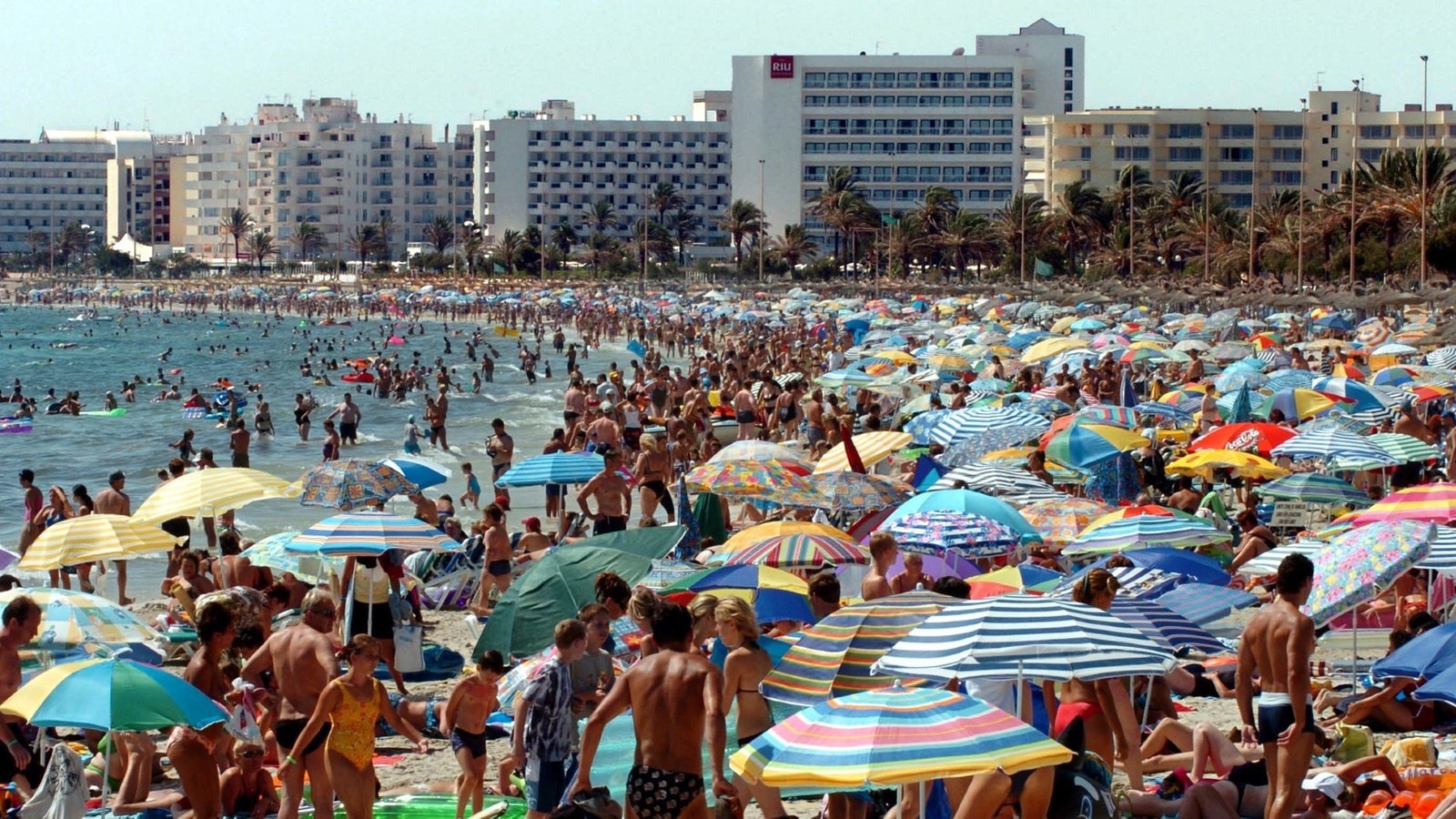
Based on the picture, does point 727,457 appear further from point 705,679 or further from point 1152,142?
point 1152,142

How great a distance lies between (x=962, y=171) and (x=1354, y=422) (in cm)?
9619

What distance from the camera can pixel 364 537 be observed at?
10562mm

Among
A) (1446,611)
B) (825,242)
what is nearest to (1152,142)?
(825,242)

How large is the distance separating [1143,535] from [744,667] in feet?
15.7

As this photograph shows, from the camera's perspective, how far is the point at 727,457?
45.2ft

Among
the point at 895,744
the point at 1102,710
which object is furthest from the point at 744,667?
the point at 895,744

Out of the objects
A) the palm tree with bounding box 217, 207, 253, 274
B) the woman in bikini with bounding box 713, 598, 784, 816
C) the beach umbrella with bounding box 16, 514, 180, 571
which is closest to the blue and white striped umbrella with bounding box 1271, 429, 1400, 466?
the woman in bikini with bounding box 713, 598, 784, 816

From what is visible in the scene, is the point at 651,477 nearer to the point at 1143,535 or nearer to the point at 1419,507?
the point at 1143,535

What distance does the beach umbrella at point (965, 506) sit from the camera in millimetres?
11039

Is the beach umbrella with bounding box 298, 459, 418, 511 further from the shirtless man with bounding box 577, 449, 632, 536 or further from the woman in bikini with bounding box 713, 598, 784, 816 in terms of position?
the woman in bikini with bounding box 713, 598, 784, 816

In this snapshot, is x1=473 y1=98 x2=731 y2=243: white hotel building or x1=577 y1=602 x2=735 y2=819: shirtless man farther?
x1=473 y1=98 x2=731 y2=243: white hotel building

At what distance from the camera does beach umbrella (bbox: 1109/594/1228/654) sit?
26.6 feet

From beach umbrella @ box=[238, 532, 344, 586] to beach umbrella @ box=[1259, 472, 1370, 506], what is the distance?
21.7ft

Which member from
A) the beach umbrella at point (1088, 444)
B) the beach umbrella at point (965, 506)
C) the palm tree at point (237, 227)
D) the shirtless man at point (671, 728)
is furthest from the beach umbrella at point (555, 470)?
the palm tree at point (237, 227)
